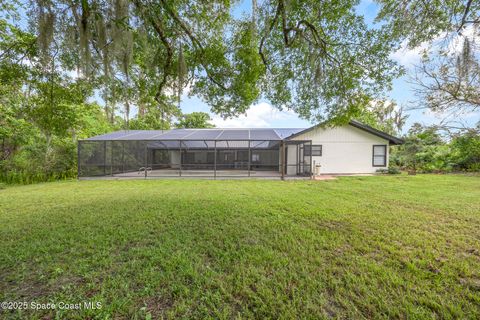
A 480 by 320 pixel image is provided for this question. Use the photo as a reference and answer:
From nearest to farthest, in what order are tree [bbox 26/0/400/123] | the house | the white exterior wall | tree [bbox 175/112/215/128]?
tree [bbox 26/0/400/123], the house, the white exterior wall, tree [bbox 175/112/215/128]

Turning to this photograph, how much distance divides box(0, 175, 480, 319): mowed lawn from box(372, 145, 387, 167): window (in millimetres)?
9003

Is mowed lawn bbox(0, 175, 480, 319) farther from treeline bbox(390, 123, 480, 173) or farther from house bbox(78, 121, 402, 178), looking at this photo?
treeline bbox(390, 123, 480, 173)

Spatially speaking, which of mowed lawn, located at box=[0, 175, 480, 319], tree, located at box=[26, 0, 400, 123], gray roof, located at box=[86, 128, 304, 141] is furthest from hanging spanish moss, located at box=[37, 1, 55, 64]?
gray roof, located at box=[86, 128, 304, 141]

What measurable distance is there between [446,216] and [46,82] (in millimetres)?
9225

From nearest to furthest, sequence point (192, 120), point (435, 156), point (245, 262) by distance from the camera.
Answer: point (245, 262)
point (435, 156)
point (192, 120)

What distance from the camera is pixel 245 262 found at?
2.44 meters

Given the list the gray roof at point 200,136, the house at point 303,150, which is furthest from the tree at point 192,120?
the house at point 303,150

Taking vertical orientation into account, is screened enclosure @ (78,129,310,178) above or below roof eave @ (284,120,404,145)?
below

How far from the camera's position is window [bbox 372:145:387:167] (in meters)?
12.9

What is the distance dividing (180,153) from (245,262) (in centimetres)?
888

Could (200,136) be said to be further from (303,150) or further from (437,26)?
(437,26)

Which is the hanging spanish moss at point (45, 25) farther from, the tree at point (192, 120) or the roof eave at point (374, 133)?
the tree at point (192, 120)

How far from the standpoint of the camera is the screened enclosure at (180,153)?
11.2 meters

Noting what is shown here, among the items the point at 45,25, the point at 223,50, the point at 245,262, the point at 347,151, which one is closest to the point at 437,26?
the point at 223,50
